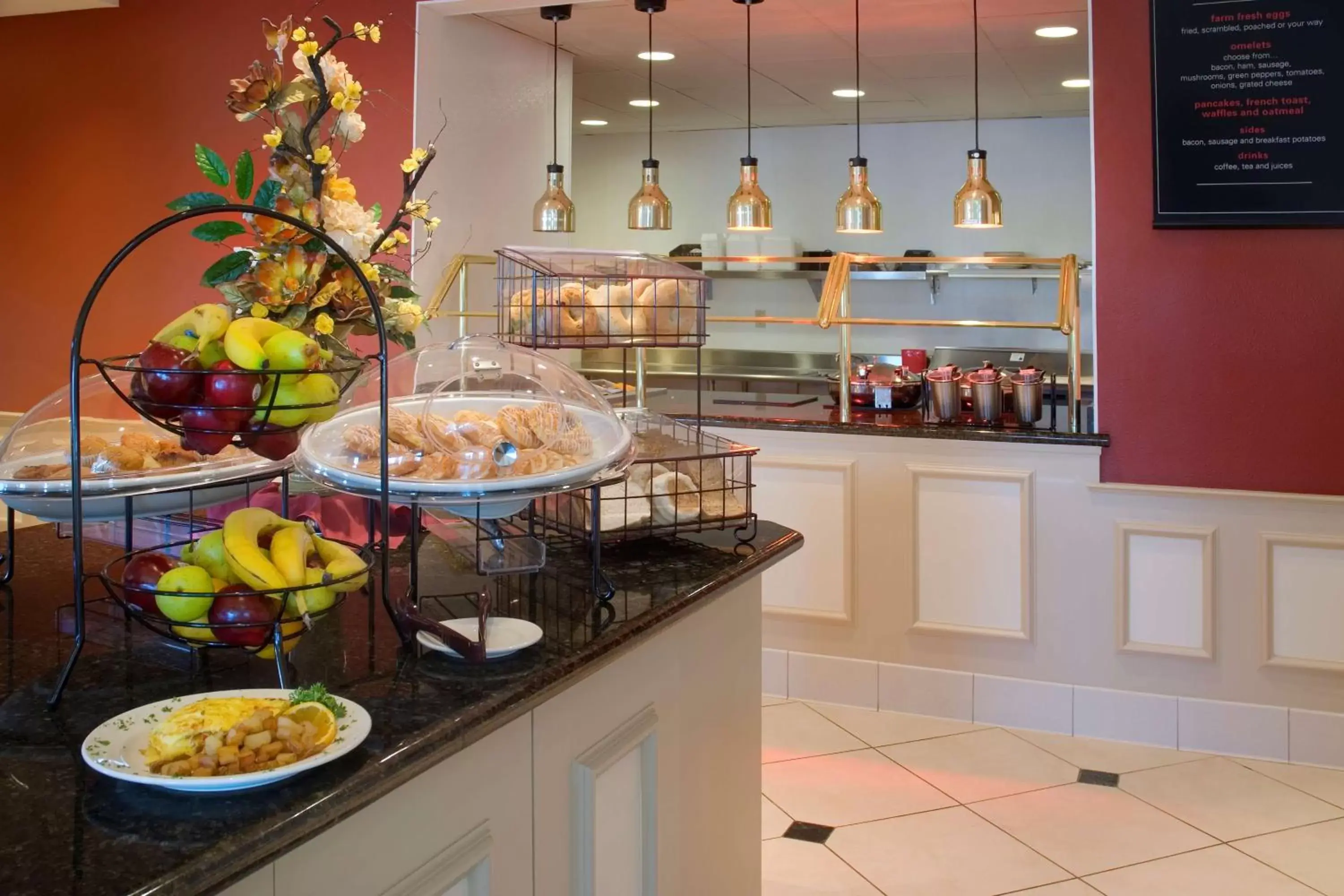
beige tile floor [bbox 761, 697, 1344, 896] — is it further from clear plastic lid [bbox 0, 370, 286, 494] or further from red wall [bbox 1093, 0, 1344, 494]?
clear plastic lid [bbox 0, 370, 286, 494]

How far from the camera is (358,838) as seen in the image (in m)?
1.25

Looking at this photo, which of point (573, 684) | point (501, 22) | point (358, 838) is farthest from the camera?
point (501, 22)

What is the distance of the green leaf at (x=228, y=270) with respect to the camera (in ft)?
5.68

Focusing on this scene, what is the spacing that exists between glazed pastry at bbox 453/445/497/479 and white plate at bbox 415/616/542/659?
0.63 ft

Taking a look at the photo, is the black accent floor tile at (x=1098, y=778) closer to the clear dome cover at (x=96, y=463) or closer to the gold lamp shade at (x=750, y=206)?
the gold lamp shade at (x=750, y=206)

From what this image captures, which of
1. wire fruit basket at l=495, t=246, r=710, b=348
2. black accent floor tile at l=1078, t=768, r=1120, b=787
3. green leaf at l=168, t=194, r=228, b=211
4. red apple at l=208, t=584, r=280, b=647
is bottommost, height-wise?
black accent floor tile at l=1078, t=768, r=1120, b=787

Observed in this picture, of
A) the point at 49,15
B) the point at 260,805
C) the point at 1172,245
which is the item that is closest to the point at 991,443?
the point at 1172,245

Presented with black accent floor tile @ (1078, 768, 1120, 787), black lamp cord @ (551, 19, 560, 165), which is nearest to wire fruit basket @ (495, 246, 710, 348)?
black accent floor tile @ (1078, 768, 1120, 787)

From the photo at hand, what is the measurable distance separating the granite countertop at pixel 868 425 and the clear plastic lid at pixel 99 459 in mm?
1769

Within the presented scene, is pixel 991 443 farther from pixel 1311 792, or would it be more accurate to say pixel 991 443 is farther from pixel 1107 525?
pixel 1311 792

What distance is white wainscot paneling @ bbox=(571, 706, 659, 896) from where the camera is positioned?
169 centimetres

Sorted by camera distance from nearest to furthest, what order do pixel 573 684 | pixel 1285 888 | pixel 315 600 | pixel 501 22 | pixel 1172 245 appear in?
pixel 315 600
pixel 573 684
pixel 1285 888
pixel 1172 245
pixel 501 22

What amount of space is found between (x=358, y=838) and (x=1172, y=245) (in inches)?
127

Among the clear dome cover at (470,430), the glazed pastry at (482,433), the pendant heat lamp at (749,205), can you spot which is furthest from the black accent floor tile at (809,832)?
the pendant heat lamp at (749,205)
